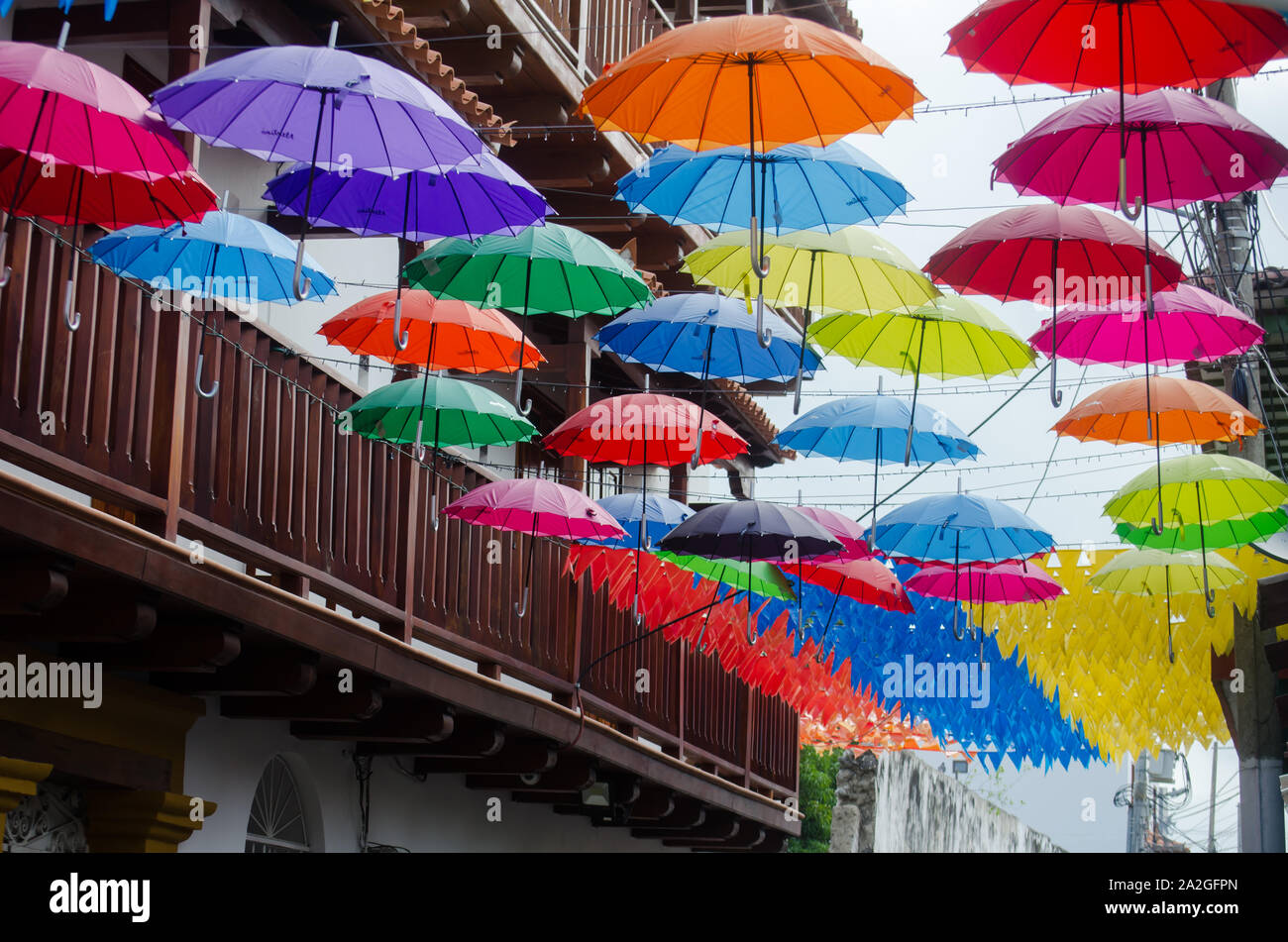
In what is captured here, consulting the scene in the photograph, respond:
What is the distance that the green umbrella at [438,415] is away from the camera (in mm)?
8789

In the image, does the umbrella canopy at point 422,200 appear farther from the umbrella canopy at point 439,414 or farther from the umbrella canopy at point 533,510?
the umbrella canopy at point 533,510

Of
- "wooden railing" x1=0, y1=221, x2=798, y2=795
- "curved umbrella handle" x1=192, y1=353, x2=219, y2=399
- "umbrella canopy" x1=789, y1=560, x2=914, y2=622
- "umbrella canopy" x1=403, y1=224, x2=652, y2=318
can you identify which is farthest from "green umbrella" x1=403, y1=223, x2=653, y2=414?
"umbrella canopy" x1=789, y1=560, x2=914, y2=622

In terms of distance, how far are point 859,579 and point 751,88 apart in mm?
5632

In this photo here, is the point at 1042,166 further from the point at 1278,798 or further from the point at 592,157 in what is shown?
the point at 1278,798

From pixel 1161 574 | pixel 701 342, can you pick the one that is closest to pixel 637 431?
pixel 701 342

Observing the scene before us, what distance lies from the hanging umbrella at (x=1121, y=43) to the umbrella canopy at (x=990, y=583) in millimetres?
5835

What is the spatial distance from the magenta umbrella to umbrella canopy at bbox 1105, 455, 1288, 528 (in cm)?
363

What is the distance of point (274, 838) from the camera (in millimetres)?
10867

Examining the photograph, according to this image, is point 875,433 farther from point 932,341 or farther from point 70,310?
point 70,310

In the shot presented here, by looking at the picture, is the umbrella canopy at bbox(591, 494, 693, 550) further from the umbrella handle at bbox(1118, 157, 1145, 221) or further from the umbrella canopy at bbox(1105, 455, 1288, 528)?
the umbrella handle at bbox(1118, 157, 1145, 221)

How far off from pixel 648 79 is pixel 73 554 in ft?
10.4

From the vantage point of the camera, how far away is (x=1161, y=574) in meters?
13.3
